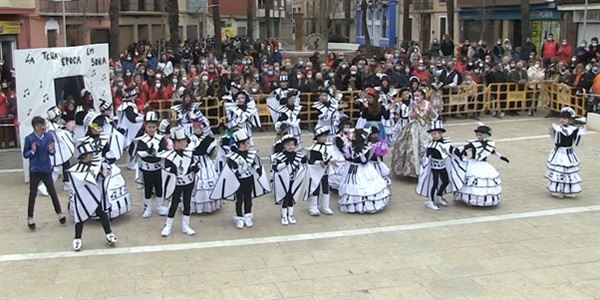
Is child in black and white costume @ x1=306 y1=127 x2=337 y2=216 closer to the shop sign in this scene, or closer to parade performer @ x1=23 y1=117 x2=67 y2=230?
parade performer @ x1=23 y1=117 x2=67 y2=230

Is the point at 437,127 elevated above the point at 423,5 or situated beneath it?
situated beneath

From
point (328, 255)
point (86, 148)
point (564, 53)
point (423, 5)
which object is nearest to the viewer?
point (328, 255)

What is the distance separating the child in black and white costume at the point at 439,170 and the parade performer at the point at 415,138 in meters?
1.26

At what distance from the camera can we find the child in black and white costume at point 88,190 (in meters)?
9.06

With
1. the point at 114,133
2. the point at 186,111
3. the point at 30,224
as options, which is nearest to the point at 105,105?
the point at 186,111

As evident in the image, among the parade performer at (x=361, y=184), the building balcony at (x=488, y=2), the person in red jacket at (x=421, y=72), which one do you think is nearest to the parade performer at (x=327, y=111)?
the parade performer at (x=361, y=184)

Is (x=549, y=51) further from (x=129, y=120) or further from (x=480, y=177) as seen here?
(x=129, y=120)

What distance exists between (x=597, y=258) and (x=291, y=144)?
4416mm

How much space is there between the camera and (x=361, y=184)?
1088 cm

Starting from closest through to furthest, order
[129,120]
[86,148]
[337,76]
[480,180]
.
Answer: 1. [86,148]
2. [480,180]
3. [129,120]
4. [337,76]

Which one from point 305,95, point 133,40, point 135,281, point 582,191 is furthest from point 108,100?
point 133,40

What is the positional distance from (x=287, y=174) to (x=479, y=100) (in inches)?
451

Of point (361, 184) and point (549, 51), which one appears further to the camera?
point (549, 51)

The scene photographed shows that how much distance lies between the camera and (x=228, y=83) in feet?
61.4
